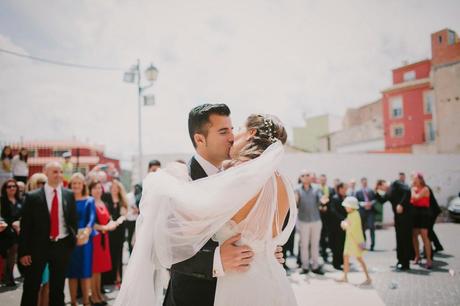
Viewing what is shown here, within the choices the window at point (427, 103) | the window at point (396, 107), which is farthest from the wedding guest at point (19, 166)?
the window at point (427, 103)

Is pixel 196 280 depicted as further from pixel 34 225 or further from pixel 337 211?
pixel 337 211

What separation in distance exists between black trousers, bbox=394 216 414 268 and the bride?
6.74m

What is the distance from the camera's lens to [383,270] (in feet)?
24.4

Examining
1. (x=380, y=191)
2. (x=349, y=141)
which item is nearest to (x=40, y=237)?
(x=380, y=191)

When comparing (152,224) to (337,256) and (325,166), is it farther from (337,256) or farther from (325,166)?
(325,166)

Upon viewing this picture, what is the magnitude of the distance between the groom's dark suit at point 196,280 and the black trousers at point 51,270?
3.07 meters

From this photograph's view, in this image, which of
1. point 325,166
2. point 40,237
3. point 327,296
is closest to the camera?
point 40,237

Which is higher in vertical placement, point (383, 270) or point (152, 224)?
point (152, 224)

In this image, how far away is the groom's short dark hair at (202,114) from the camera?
211cm

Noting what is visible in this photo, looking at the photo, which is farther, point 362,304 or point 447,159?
point 447,159

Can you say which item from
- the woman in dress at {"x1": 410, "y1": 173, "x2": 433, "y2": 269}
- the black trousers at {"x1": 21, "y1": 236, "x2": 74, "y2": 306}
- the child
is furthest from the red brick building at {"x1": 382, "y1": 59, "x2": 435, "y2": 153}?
the black trousers at {"x1": 21, "y1": 236, "x2": 74, "y2": 306}

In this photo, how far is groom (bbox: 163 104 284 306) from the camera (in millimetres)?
1771

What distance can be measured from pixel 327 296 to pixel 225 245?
4.62m

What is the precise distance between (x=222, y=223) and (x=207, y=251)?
17 centimetres
